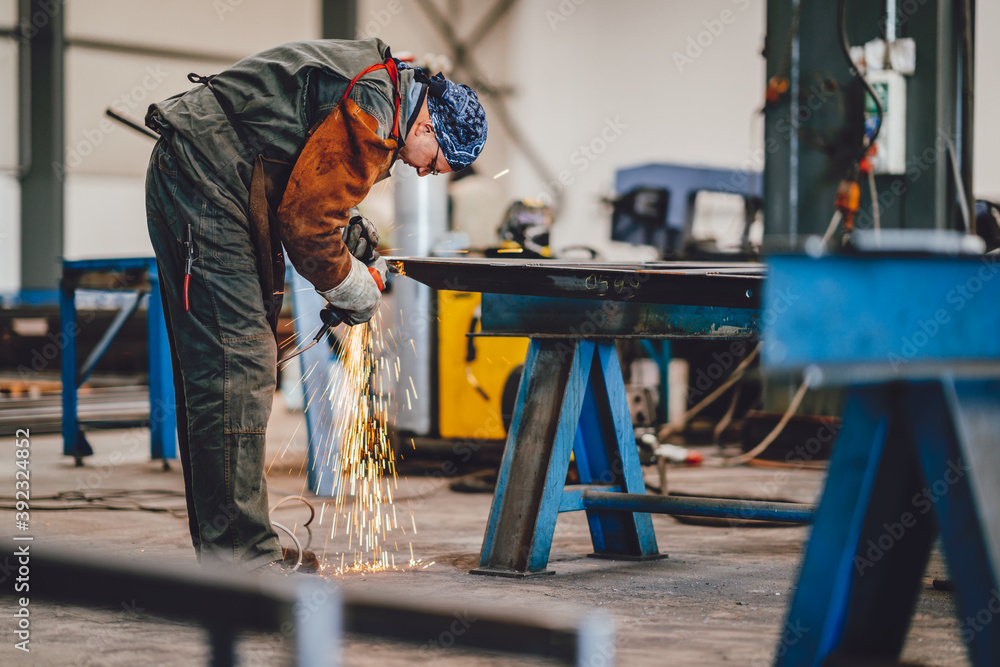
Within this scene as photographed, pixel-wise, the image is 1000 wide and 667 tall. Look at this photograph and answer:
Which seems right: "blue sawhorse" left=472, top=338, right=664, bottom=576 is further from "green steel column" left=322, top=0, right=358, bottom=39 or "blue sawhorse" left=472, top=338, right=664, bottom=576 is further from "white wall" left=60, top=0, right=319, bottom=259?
"green steel column" left=322, top=0, right=358, bottom=39

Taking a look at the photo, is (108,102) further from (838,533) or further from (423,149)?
(838,533)

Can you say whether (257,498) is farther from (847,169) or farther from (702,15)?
(702,15)

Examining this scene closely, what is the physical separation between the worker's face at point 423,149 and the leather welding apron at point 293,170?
6 cm

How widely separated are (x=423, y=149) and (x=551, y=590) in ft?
3.61

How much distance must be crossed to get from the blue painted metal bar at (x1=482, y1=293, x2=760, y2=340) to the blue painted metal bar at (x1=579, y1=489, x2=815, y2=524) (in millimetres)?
427

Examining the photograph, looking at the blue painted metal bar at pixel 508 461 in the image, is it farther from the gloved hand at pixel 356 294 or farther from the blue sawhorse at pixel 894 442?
the blue sawhorse at pixel 894 442

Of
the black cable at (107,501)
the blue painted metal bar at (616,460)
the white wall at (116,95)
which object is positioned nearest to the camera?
the blue painted metal bar at (616,460)

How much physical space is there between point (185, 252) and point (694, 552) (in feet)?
5.59

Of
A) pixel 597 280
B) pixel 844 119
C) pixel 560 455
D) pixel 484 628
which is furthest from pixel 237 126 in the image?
pixel 844 119

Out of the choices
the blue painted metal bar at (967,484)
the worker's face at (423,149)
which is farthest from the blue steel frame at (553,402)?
the blue painted metal bar at (967,484)

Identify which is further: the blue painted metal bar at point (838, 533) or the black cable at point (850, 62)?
the black cable at point (850, 62)

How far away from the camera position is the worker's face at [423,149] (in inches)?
89.1

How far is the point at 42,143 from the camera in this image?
34.4ft

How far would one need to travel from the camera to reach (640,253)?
35.9 ft
